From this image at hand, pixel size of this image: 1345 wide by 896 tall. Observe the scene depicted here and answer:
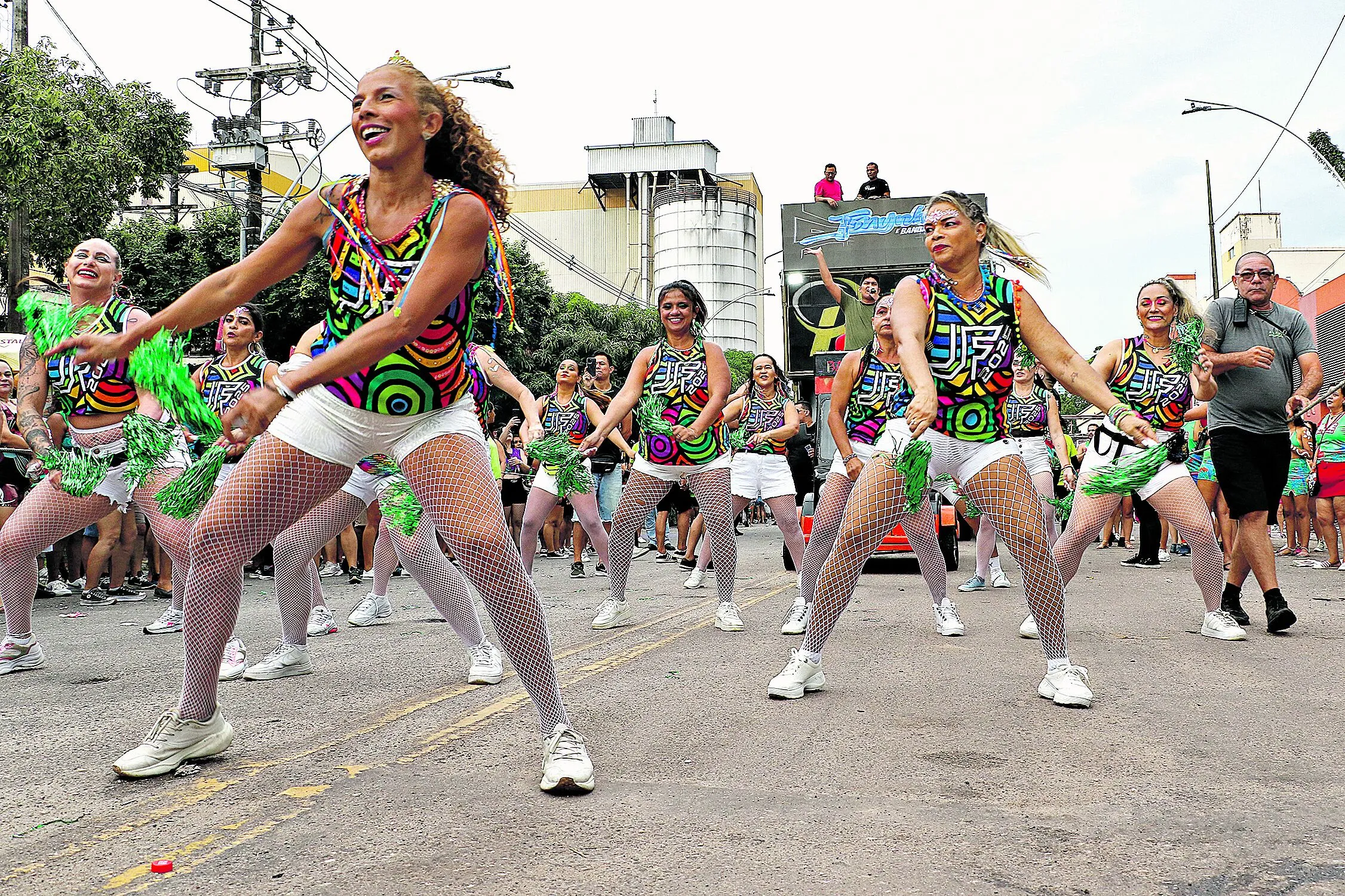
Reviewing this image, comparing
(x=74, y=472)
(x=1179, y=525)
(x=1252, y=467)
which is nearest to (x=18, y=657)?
(x=74, y=472)

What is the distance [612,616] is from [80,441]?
3.41m

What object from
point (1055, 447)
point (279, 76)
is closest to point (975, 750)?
point (1055, 447)

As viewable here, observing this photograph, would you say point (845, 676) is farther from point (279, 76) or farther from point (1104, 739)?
point (279, 76)

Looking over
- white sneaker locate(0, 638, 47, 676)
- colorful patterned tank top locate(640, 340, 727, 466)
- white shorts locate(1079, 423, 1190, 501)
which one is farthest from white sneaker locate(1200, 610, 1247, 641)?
white sneaker locate(0, 638, 47, 676)

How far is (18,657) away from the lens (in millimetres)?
6137

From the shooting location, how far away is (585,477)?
993 cm

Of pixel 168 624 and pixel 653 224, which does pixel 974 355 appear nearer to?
pixel 168 624

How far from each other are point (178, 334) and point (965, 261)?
322 centimetres

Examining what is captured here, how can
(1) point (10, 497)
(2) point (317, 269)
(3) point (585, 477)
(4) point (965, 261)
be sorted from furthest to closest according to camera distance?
(2) point (317, 269), (1) point (10, 497), (3) point (585, 477), (4) point (965, 261)

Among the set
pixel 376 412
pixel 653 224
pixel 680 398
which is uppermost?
pixel 653 224

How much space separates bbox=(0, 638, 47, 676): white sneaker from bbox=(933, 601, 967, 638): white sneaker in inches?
202

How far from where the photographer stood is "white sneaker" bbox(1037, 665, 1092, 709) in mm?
4949

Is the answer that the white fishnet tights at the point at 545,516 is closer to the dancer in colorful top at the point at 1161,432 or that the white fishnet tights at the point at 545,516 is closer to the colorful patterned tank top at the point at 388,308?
the dancer in colorful top at the point at 1161,432

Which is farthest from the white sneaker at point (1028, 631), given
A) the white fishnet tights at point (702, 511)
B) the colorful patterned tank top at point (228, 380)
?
the colorful patterned tank top at point (228, 380)
